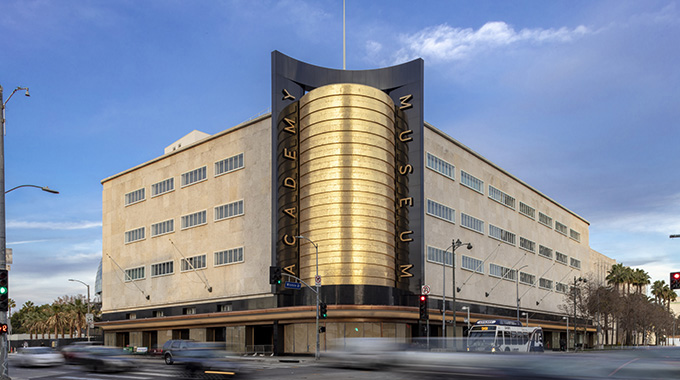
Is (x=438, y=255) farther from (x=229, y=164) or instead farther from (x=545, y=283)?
(x=545, y=283)

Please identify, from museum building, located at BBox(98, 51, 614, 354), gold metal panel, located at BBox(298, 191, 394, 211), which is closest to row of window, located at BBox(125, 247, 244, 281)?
museum building, located at BBox(98, 51, 614, 354)

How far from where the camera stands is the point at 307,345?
6431 cm

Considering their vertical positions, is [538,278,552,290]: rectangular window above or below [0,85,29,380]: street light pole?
below

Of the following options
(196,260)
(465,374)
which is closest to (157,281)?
(196,260)

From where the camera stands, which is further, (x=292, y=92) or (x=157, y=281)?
(x=157, y=281)

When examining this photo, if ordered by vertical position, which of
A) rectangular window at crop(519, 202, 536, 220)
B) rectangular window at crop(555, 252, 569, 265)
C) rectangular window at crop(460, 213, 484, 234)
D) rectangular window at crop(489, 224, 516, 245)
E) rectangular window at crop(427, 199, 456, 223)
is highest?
rectangular window at crop(519, 202, 536, 220)

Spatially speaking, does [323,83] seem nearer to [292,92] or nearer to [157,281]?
[292,92]

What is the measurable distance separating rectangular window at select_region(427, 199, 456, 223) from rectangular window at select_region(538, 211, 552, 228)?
34061 millimetres

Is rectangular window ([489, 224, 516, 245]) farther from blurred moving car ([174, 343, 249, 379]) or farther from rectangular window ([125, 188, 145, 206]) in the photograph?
blurred moving car ([174, 343, 249, 379])

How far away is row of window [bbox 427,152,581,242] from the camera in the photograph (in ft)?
249

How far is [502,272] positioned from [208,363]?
69.8m

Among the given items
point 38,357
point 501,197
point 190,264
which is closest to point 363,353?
point 38,357

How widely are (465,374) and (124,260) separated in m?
77.9

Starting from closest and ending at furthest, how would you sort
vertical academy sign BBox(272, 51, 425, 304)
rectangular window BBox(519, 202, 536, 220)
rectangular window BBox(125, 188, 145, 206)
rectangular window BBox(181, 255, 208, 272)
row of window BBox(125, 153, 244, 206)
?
vertical academy sign BBox(272, 51, 425, 304), row of window BBox(125, 153, 244, 206), rectangular window BBox(181, 255, 208, 272), rectangular window BBox(125, 188, 145, 206), rectangular window BBox(519, 202, 536, 220)
